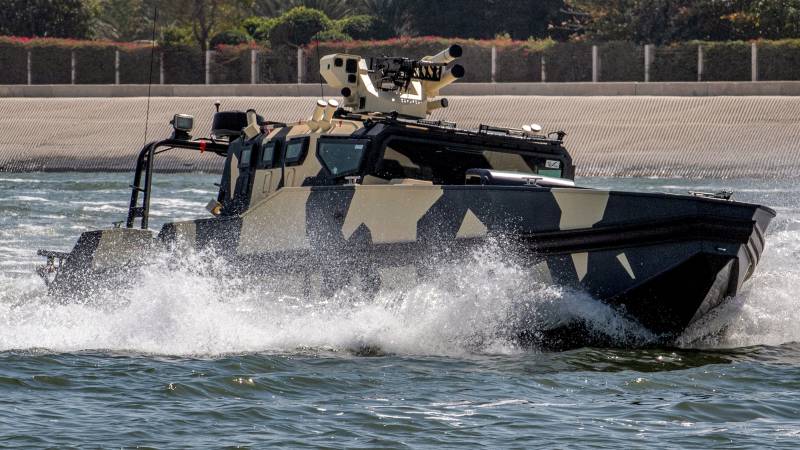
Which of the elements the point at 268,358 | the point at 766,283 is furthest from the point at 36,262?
the point at 766,283

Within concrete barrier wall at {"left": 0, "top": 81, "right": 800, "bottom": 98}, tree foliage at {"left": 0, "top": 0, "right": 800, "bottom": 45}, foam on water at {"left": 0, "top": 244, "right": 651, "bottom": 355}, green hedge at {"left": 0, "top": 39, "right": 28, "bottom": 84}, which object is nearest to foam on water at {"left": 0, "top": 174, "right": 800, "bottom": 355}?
foam on water at {"left": 0, "top": 244, "right": 651, "bottom": 355}

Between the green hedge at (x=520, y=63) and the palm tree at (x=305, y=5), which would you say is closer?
the green hedge at (x=520, y=63)

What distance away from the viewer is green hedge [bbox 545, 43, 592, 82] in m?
44.5

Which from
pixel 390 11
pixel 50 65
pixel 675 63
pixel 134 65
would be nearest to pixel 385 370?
pixel 675 63

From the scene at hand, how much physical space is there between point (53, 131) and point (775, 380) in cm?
3266

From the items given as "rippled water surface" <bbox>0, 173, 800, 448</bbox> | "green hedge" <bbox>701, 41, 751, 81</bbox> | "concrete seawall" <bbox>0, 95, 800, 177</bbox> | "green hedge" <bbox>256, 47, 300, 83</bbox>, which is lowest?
"concrete seawall" <bbox>0, 95, 800, 177</bbox>

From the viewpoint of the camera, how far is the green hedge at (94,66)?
48.2 meters

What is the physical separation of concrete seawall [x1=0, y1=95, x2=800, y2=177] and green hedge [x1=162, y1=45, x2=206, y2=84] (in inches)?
125

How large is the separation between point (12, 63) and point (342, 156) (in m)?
37.8

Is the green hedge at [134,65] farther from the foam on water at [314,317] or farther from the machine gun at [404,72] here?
the foam on water at [314,317]

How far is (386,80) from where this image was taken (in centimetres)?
1516

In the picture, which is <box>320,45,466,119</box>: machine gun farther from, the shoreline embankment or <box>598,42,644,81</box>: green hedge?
<box>598,42,644,81</box>: green hedge

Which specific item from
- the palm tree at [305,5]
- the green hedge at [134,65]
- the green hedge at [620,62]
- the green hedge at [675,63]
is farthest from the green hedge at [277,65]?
the palm tree at [305,5]

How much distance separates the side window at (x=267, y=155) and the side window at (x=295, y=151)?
290 mm
